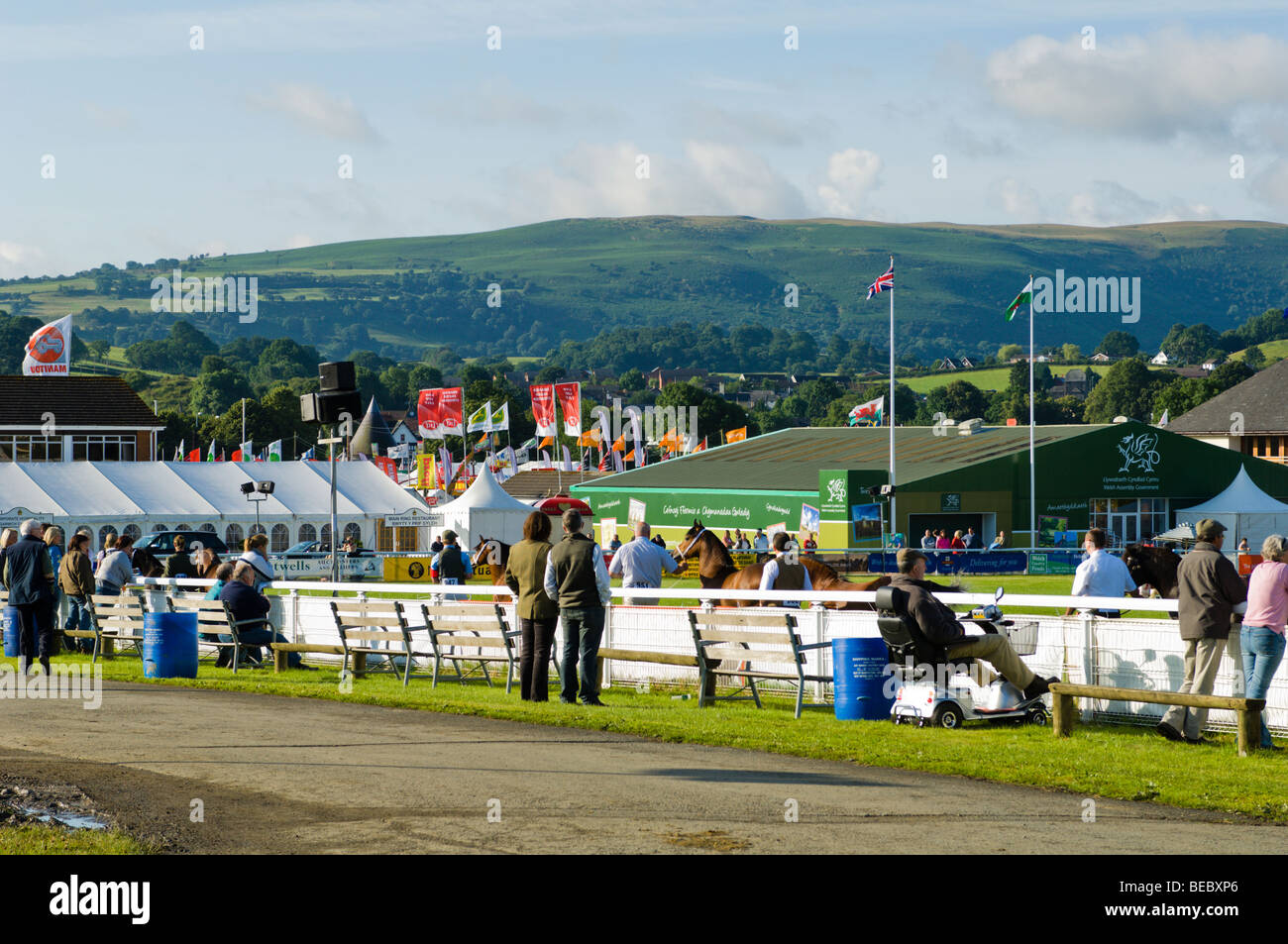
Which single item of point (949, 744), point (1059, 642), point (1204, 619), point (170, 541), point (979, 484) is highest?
point (979, 484)

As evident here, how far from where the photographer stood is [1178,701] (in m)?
11.2

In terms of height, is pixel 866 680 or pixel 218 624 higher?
pixel 218 624

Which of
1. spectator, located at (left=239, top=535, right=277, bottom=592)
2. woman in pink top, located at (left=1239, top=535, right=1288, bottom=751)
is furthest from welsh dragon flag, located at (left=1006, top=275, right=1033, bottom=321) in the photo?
woman in pink top, located at (left=1239, top=535, right=1288, bottom=751)

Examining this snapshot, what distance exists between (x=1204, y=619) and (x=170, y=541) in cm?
3826

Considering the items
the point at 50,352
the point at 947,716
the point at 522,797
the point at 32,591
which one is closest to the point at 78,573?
the point at 32,591

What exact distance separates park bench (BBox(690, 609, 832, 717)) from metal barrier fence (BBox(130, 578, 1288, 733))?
44 centimetres

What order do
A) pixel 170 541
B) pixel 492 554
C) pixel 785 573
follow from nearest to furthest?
pixel 785 573
pixel 492 554
pixel 170 541

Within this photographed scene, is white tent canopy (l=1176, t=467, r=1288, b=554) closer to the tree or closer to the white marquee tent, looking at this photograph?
the white marquee tent

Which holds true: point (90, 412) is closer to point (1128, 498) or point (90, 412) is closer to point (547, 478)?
point (547, 478)

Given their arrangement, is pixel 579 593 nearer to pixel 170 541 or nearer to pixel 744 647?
pixel 744 647

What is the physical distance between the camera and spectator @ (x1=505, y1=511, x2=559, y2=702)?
13688mm

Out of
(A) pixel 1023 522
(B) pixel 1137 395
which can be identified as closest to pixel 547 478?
(A) pixel 1023 522
